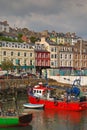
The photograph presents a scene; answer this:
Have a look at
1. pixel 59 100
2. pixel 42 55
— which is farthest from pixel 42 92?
pixel 42 55

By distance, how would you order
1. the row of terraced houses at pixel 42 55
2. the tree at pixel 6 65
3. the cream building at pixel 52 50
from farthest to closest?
the cream building at pixel 52 50 → the row of terraced houses at pixel 42 55 → the tree at pixel 6 65

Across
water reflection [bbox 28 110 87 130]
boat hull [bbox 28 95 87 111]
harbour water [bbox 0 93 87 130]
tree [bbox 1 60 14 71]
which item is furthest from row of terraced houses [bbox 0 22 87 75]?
water reflection [bbox 28 110 87 130]

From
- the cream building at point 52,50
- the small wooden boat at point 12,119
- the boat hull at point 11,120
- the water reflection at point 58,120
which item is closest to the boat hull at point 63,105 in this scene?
the water reflection at point 58,120

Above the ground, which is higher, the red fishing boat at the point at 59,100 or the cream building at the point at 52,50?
the cream building at the point at 52,50

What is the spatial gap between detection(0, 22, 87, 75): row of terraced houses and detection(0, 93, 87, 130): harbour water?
118 ft

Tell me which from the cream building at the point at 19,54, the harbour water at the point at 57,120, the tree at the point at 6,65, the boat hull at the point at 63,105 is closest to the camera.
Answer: the harbour water at the point at 57,120

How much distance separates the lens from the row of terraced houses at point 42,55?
91562 millimetres

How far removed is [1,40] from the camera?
93188mm

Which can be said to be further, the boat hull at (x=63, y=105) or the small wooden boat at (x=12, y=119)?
the boat hull at (x=63, y=105)

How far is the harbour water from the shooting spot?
128 ft

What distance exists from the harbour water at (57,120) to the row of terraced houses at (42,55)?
3603 centimetres

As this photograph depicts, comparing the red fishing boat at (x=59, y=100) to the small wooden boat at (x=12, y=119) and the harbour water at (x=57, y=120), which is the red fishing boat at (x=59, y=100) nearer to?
the harbour water at (x=57, y=120)

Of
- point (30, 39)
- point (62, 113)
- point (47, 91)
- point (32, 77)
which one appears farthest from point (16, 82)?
point (30, 39)

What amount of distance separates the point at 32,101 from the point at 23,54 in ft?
138
